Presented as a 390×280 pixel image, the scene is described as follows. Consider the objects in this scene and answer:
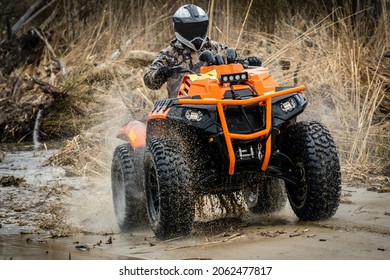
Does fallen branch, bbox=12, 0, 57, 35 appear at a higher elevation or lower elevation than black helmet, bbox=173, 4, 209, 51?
higher

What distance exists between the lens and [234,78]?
278 inches

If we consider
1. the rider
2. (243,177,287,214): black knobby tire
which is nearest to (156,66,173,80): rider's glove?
the rider

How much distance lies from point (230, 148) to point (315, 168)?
0.66m

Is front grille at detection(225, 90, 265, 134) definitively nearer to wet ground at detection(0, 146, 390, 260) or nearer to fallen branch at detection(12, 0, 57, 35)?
wet ground at detection(0, 146, 390, 260)

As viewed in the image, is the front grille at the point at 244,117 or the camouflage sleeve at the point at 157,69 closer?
the front grille at the point at 244,117

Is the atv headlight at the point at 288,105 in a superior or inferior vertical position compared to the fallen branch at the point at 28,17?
inferior

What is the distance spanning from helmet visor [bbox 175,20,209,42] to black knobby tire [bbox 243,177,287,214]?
4.58 ft

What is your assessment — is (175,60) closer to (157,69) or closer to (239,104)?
(157,69)

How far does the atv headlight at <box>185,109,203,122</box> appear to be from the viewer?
272 inches

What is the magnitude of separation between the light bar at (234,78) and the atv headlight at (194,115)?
1.05 ft

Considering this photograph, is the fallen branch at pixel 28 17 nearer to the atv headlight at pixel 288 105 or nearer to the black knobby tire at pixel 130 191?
the black knobby tire at pixel 130 191

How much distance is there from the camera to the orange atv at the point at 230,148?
684 centimetres

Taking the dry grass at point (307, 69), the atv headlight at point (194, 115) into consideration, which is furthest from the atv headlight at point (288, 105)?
the dry grass at point (307, 69)

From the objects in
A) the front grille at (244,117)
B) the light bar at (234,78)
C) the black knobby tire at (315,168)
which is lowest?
the black knobby tire at (315,168)
